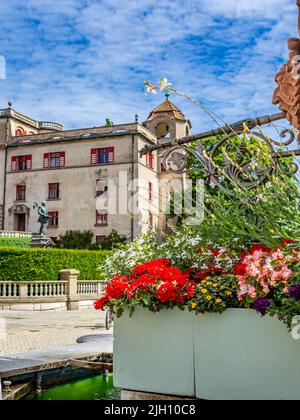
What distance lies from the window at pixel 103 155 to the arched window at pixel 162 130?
6.92 m

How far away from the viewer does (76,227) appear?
4191 centimetres

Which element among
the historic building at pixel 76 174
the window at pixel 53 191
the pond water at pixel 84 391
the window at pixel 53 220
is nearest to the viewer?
the pond water at pixel 84 391

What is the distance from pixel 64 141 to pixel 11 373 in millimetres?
39311

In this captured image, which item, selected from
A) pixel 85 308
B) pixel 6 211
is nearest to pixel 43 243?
pixel 85 308

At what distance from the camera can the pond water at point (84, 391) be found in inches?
222

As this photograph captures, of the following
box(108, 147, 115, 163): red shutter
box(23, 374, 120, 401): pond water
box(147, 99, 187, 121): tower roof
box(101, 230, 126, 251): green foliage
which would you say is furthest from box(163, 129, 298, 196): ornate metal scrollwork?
box(147, 99, 187, 121): tower roof

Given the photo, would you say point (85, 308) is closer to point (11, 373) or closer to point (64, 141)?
point (11, 373)

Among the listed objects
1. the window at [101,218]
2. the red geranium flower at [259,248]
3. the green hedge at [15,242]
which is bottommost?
the red geranium flower at [259,248]

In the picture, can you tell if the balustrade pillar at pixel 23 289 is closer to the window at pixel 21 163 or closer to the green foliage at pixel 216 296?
the green foliage at pixel 216 296

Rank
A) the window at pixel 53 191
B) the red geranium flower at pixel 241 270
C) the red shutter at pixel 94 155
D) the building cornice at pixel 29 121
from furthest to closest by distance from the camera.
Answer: the building cornice at pixel 29 121 → the window at pixel 53 191 → the red shutter at pixel 94 155 → the red geranium flower at pixel 241 270

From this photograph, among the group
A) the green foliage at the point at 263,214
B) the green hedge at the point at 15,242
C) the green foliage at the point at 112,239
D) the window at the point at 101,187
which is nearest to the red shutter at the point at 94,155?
the window at the point at 101,187

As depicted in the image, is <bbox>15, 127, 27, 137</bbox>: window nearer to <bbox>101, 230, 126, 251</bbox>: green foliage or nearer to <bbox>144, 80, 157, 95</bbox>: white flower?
<bbox>101, 230, 126, 251</bbox>: green foliage

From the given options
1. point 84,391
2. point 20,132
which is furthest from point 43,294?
point 20,132

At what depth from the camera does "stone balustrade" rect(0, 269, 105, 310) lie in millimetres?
22250
